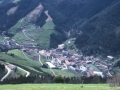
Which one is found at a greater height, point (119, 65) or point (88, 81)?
point (119, 65)

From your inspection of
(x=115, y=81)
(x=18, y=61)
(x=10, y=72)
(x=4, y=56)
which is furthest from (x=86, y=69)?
(x=115, y=81)

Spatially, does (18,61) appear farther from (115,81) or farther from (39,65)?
(115,81)

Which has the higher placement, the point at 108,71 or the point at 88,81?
the point at 108,71

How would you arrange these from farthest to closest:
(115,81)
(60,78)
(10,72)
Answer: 1. (10,72)
2. (60,78)
3. (115,81)

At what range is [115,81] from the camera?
54.2 meters

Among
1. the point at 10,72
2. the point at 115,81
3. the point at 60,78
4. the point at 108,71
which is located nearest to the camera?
the point at 115,81

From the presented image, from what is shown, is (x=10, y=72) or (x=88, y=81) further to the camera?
(x=10, y=72)

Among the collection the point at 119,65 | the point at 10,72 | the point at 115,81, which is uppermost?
the point at 119,65

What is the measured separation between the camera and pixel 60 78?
257ft

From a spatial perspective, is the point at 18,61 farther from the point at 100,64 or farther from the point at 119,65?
the point at 119,65

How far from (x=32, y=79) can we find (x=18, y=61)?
101738 mm

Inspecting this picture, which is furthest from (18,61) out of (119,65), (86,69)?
(119,65)

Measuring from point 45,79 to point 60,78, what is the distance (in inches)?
227

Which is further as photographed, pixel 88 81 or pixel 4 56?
pixel 4 56
